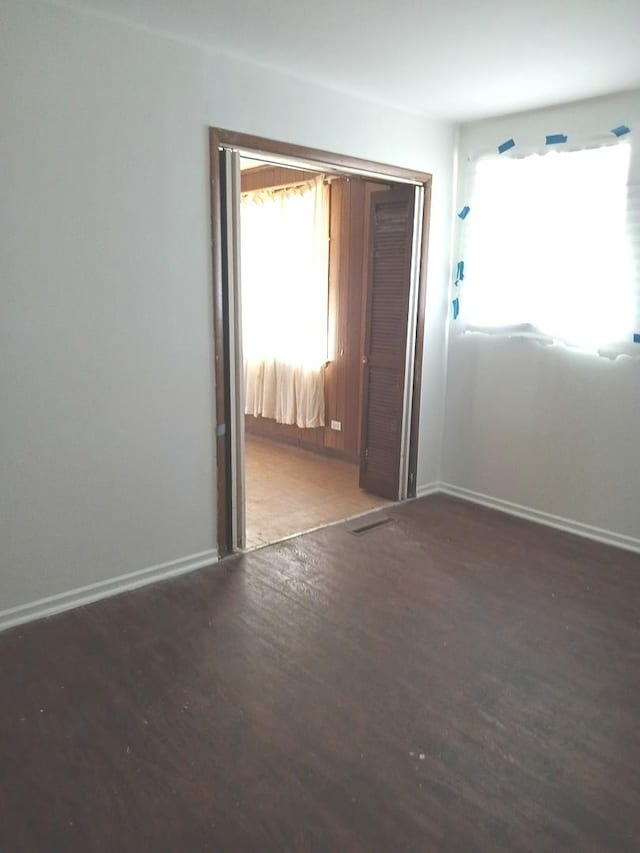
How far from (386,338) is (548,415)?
3.76 feet

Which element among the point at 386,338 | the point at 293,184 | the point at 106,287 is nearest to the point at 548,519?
the point at 386,338

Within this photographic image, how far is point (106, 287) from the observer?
2.60m

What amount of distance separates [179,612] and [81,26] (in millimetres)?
2434

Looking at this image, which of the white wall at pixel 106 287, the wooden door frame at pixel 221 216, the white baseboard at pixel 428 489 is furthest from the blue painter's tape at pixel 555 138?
the white baseboard at pixel 428 489

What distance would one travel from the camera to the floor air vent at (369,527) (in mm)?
3658

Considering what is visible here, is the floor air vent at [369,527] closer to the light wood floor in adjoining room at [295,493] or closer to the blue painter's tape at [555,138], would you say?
the light wood floor in adjoining room at [295,493]

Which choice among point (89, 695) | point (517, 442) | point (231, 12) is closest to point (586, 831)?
point (89, 695)

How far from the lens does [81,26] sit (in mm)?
2369

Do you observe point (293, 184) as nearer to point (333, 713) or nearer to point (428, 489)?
point (428, 489)

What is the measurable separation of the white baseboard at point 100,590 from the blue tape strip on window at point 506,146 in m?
2.92

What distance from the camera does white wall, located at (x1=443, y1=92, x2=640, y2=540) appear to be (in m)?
3.36

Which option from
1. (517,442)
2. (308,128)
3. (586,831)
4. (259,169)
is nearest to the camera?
(586,831)

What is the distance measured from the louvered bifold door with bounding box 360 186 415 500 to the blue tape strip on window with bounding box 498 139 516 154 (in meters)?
0.57

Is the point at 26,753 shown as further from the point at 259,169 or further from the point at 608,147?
the point at 259,169
